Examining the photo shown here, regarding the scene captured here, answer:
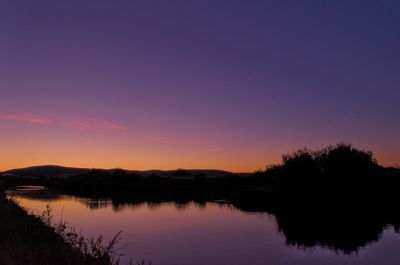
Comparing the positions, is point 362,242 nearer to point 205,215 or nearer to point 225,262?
point 225,262

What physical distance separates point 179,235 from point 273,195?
91.6 ft

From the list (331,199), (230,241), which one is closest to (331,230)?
(230,241)

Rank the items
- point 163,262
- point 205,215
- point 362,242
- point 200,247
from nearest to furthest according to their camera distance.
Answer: point 163,262 → point 200,247 → point 362,242 → point 205,215

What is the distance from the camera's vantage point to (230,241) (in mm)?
24516

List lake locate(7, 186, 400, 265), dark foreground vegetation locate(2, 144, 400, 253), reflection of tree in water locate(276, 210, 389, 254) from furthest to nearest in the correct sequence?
dark foreground vegetation locate(2, 144, 400, 253) → reflection of tree in water locate(276, 210, 389, 254) → lake locate(7, 186, 400, 265)

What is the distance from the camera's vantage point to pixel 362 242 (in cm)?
2503

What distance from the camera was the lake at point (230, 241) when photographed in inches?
784

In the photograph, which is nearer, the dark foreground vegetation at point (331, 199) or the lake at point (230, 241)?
the lake at point (230, 241)

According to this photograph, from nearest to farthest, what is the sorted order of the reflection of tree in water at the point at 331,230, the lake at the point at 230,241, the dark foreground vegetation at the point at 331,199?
the lake at the point at 230,241 < the reflection of tree in water at the point at 331,230 < the dark foreground vegetation at the point at 331,199

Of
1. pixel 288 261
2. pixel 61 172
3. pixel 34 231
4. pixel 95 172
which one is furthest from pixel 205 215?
pixel 61 172

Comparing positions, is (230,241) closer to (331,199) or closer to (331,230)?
(331,230)

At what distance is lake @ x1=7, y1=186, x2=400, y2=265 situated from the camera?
1991 centimetres

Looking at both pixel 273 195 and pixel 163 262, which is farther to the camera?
pixel 273 195

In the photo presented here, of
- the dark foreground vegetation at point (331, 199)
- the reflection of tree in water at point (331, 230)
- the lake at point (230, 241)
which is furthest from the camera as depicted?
the dark foreground vegetation at point (331, 199)
